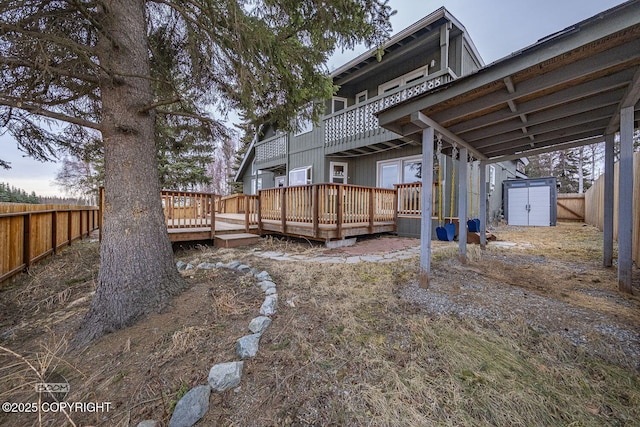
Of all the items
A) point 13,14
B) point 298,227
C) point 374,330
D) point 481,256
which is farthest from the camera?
point 298,227

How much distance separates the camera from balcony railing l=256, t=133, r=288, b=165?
1173 centimetres

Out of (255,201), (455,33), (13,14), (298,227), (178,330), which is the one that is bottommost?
(178,330)

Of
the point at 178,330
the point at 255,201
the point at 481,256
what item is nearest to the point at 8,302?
the point at 178,330

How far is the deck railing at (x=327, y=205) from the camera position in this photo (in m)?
5.45

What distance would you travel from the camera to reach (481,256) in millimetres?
4676

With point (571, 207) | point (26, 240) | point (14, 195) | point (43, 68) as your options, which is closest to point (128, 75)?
point (43, 68)

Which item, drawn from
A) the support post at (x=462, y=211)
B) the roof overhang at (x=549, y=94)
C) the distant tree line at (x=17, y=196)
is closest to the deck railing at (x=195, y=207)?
the roof overhang at (x=549, y=94)

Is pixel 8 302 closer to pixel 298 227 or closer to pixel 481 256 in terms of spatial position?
pixel 298 227

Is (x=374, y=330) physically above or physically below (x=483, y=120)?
below

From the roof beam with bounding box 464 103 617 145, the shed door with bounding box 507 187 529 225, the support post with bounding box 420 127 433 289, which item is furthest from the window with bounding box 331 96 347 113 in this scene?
the shed door with bounding box 507 187 529 225

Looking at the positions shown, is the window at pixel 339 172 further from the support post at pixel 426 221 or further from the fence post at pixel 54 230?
the fence post at pixel 54 230

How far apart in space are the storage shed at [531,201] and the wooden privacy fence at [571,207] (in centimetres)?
415

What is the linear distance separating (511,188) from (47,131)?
15.6 metres

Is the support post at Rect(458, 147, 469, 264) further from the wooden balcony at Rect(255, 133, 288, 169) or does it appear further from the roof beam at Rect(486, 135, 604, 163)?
the wooden balcony at Rect(255, 133, 288, 169)
